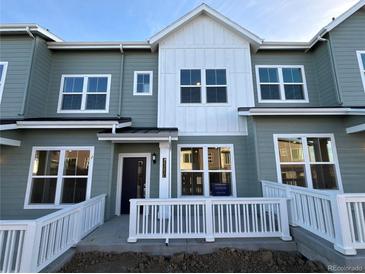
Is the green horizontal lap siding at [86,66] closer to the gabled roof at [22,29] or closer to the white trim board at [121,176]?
the gabled roof at [22,29]

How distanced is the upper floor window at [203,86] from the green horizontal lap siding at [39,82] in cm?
583

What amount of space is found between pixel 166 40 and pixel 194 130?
14.2 feet

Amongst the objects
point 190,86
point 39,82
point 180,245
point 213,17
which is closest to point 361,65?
point 213,17

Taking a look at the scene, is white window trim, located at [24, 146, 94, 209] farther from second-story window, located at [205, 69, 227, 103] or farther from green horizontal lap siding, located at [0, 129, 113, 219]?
second-story window, located at [205, 69, 227, 103]

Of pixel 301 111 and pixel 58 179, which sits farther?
pixel 58 179

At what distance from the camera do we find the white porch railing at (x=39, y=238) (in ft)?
9.71

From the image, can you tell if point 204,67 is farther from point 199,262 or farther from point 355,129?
point 199,262

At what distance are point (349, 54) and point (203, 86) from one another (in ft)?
20.0

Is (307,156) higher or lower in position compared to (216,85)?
lower

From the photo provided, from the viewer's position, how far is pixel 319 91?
8.02 metres

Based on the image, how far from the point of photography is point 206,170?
7156 millimetres

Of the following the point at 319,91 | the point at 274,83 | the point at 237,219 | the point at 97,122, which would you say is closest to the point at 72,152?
the point at 97,122

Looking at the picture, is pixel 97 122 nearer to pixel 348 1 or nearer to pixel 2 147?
pixel 2 147

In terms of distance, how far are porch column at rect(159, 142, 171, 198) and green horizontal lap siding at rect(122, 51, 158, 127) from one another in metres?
1.47
